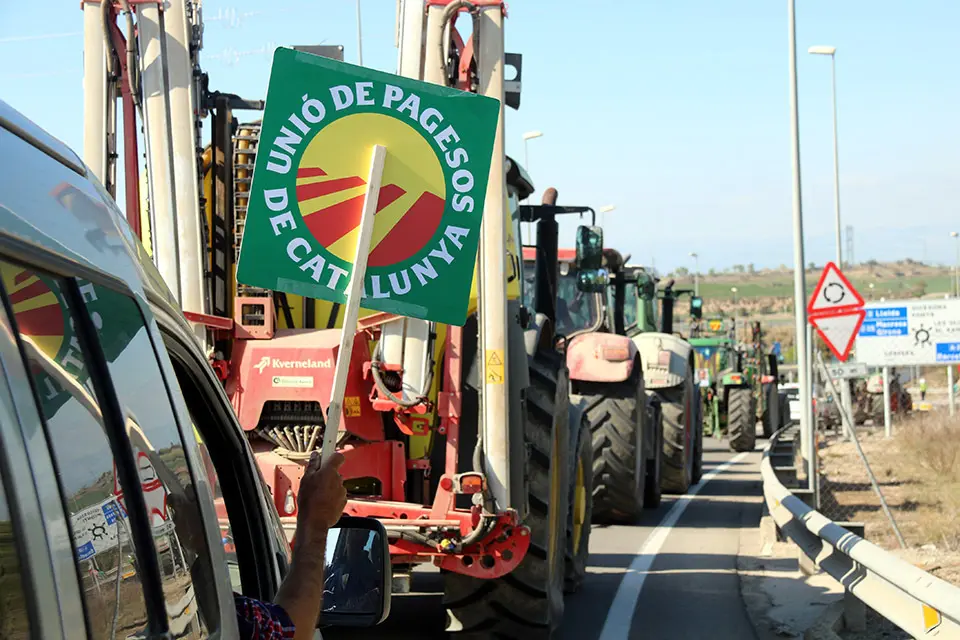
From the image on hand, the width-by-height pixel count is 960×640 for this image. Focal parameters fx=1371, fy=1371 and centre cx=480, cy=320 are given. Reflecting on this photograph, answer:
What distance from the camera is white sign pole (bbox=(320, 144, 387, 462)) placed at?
3.13m

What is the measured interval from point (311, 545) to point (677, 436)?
15231 mm

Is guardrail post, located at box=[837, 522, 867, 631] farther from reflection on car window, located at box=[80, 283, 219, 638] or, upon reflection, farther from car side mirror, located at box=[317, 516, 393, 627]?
reflection on car window, located at box=[80, 283, 219, 638]

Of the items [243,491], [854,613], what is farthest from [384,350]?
[243,491]

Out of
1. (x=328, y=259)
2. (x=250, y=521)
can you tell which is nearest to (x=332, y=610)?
(x=250, y=521)

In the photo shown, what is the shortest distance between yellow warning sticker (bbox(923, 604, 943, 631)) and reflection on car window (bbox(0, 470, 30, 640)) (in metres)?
4.97

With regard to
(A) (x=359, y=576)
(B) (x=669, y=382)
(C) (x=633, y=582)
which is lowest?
(C) (x=633, y=582)

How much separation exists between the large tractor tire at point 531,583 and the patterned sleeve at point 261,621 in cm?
501

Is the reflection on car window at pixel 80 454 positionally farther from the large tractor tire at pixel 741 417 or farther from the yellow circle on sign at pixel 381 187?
the large tractor tire at pixel 741 417

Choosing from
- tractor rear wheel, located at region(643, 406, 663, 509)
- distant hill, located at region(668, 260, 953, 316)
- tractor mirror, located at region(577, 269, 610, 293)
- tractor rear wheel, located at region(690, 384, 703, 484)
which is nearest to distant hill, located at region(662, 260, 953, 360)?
distant hill, located at region(668, 260, 953, 316)

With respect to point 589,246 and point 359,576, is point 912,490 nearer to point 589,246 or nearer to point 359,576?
point 589,246

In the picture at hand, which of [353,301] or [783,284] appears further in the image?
[783,284]

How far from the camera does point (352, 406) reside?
7.18 metres

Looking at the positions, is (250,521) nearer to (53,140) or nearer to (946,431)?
(53,140)

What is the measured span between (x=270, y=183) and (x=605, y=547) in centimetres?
987
